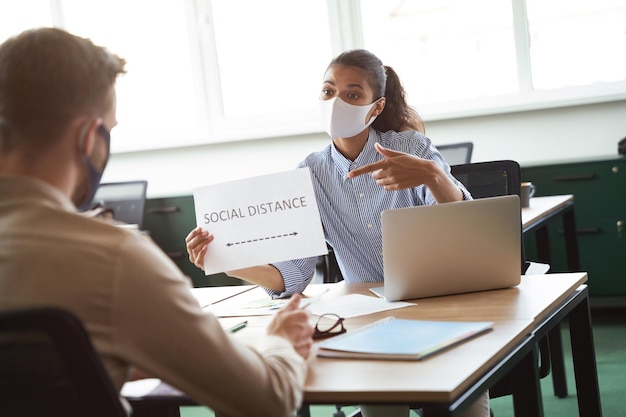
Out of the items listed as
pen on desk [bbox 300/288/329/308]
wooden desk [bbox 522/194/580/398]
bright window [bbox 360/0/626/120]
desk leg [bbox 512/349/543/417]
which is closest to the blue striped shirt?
pen on desk [bbox 300/288/329/308]

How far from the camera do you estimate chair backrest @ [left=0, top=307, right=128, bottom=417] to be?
1.10m

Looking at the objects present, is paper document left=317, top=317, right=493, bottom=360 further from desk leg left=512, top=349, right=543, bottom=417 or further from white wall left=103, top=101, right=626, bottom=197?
white wall left=103, top=101, right=626, bottom=197

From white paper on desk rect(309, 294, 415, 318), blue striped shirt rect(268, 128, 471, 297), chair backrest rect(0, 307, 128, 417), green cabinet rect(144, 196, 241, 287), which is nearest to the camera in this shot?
chair backrest rect(0, 307, 128, 417)

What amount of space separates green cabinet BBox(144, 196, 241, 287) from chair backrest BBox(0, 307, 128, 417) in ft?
13.2

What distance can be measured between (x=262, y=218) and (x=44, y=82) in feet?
3.16

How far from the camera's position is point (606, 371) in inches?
142

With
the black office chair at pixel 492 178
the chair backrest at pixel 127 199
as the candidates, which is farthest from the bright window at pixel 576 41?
the chair backrest at pixel 127 199

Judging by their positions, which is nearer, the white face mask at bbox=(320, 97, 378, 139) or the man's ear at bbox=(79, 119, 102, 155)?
the man's ear at bbox=(79, 119, 102, 155)

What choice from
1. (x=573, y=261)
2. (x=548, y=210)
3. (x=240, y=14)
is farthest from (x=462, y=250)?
(x=240, y=14)

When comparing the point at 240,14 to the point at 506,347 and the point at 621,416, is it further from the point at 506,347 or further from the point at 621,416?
the point at 506,347

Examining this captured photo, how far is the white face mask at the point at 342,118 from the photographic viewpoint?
2580 mm

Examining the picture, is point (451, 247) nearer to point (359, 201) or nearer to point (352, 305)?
point (352, 305)

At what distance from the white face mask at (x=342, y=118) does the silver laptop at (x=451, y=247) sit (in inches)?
28.6

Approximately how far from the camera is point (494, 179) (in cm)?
291
